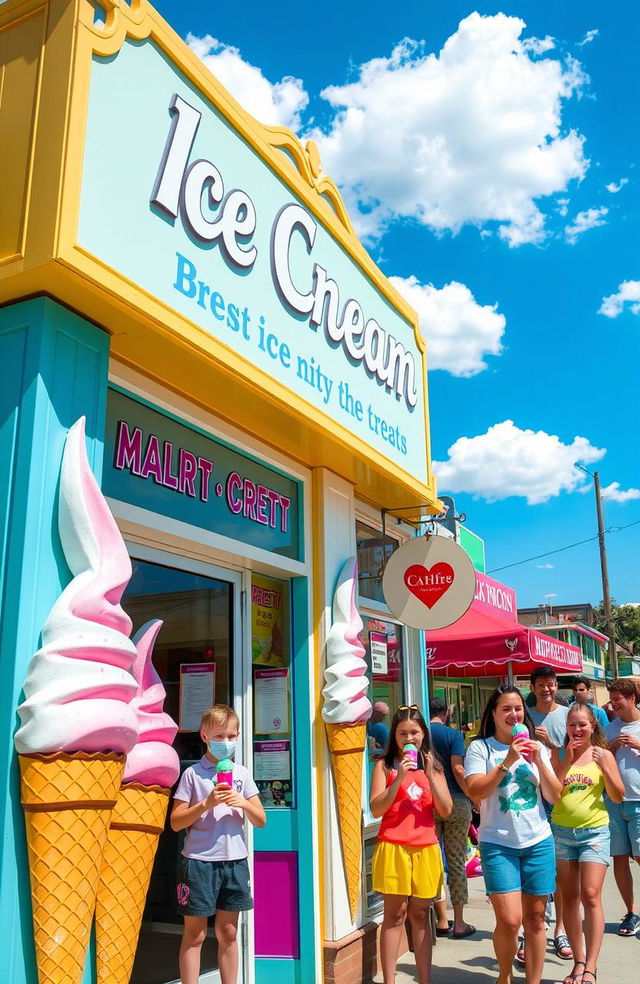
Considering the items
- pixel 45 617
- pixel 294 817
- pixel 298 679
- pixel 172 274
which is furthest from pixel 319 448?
pixel 45 617

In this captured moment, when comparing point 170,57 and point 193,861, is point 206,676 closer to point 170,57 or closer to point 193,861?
point 193,861

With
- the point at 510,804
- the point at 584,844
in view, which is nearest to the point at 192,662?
the point at 510,804

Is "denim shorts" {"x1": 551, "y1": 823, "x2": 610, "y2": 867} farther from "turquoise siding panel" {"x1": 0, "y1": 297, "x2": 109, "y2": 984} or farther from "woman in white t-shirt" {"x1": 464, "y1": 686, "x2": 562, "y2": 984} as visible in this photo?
"turquoise siding panel" {"x1": 0, "y1": 297, "x2": 109, "y2": 984}

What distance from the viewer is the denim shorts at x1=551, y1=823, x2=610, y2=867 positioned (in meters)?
5.27

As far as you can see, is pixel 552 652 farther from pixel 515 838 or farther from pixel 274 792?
pixel 515 838

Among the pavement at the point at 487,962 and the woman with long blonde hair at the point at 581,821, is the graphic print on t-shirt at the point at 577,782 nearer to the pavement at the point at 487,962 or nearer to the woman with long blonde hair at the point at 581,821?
the woman with long blonde hair at the point at 581,821

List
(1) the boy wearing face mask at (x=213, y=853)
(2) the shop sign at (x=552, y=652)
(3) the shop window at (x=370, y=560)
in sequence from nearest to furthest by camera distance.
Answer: (1) the boy wearing face mask at (x=213, y=853) < (3) the shop window at (x=370, y=560) < (2) the shop sign at (x=552, y=652)

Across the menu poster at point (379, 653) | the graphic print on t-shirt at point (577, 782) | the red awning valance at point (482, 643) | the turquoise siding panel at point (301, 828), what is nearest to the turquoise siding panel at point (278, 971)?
the turquoise siding panel at point (301, 828)

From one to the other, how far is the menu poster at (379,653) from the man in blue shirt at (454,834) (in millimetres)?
650

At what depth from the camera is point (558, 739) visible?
6547mm

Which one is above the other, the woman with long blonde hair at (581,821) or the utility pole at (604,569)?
the utility pole at (604,569)

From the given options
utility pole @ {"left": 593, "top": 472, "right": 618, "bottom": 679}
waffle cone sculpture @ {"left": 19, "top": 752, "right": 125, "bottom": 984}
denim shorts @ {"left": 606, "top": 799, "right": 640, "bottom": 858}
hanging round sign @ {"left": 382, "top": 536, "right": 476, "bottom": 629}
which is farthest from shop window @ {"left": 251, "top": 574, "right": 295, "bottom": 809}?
utility pole @ {"left": 593, "top": 472, "right": 618, "bottom": 679}

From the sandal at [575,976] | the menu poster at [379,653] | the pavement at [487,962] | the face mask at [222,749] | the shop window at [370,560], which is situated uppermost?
the shop window at [370,560]

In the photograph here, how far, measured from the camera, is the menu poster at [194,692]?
5.41 m
